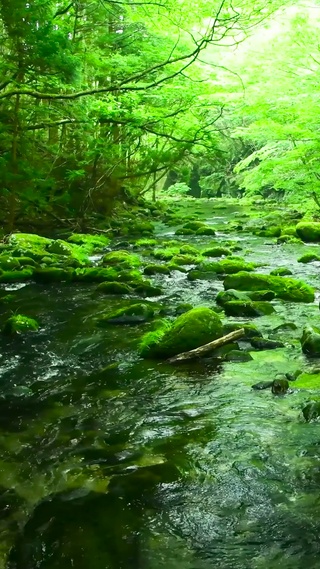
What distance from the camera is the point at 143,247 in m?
12.8

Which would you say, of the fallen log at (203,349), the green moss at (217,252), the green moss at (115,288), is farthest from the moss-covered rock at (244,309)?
the green moss at (217,252)

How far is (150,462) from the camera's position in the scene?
3.11 metres

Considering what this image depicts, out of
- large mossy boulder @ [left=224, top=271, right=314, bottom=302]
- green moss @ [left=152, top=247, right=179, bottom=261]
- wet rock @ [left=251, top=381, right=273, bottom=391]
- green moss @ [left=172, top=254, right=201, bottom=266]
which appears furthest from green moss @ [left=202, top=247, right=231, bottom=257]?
wet rock @ [left=251, top=381, right=273, bottom=391]

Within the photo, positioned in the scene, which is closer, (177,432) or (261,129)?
(177,432)

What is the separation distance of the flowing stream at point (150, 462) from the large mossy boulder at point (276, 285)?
6.40ft

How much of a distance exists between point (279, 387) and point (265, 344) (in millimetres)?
1138

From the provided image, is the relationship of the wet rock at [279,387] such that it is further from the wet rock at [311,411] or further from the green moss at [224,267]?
the green moss at [224,267]

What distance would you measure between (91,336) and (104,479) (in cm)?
287

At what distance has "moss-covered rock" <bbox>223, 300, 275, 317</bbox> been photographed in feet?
Result: 20.9

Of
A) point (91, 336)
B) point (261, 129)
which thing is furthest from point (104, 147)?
point (91, 336)

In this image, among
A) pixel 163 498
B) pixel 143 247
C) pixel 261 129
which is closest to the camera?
pixel 163 498

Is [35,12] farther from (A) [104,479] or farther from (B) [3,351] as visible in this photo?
(A) [104,479]

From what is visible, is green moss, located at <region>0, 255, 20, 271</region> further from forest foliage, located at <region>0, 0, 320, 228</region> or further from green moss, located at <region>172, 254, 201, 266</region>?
green moss, located at <region>172, 254, 201, 266</region>

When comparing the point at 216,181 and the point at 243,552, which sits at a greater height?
the point at 216,181
